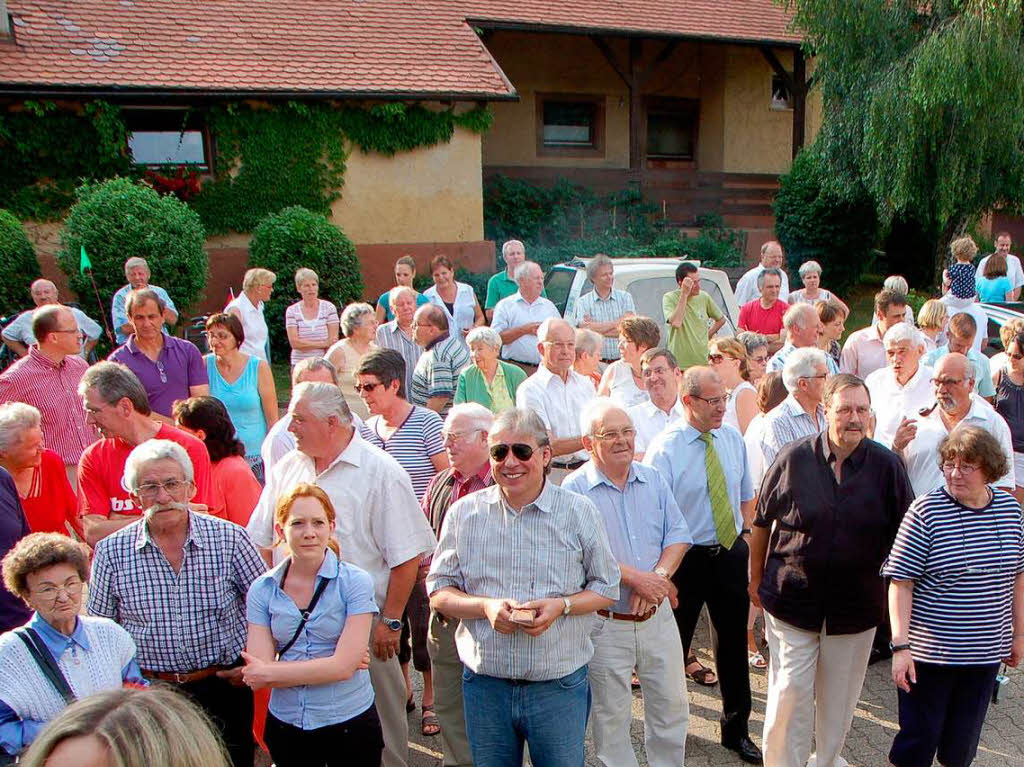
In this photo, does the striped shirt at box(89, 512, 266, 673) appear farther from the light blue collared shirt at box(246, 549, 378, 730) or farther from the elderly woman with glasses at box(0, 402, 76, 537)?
the elderly woman with glasses at box(0, 402, 76, 537)

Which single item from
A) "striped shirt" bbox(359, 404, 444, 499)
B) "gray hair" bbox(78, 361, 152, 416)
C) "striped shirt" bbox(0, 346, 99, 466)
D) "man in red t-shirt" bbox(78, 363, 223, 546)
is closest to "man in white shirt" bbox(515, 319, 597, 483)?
"striped shirt" bbox(359, 404, 444, 499)

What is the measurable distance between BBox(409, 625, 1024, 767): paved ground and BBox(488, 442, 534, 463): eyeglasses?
2.11 m

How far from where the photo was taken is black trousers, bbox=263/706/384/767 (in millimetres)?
3490

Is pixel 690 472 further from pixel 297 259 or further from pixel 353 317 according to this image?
pixel 297 259

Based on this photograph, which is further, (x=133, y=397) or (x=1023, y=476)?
(x=1023, y=476)

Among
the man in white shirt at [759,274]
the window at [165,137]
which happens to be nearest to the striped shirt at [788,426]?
the man in white shirt at [759,274]

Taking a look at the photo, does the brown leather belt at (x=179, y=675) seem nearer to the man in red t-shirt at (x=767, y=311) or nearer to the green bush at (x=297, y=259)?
the man in red t-shirt at (x=767, y=311)

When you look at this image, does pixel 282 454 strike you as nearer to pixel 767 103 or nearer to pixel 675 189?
pixel 675 189

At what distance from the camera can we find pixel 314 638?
11.3 feet

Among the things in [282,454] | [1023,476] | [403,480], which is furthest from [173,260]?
[1023,476]

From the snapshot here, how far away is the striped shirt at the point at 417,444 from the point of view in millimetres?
4910

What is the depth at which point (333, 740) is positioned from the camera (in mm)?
3496

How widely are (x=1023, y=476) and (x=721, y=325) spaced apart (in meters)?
3.19

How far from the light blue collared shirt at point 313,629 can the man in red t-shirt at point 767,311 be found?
6.25 m
